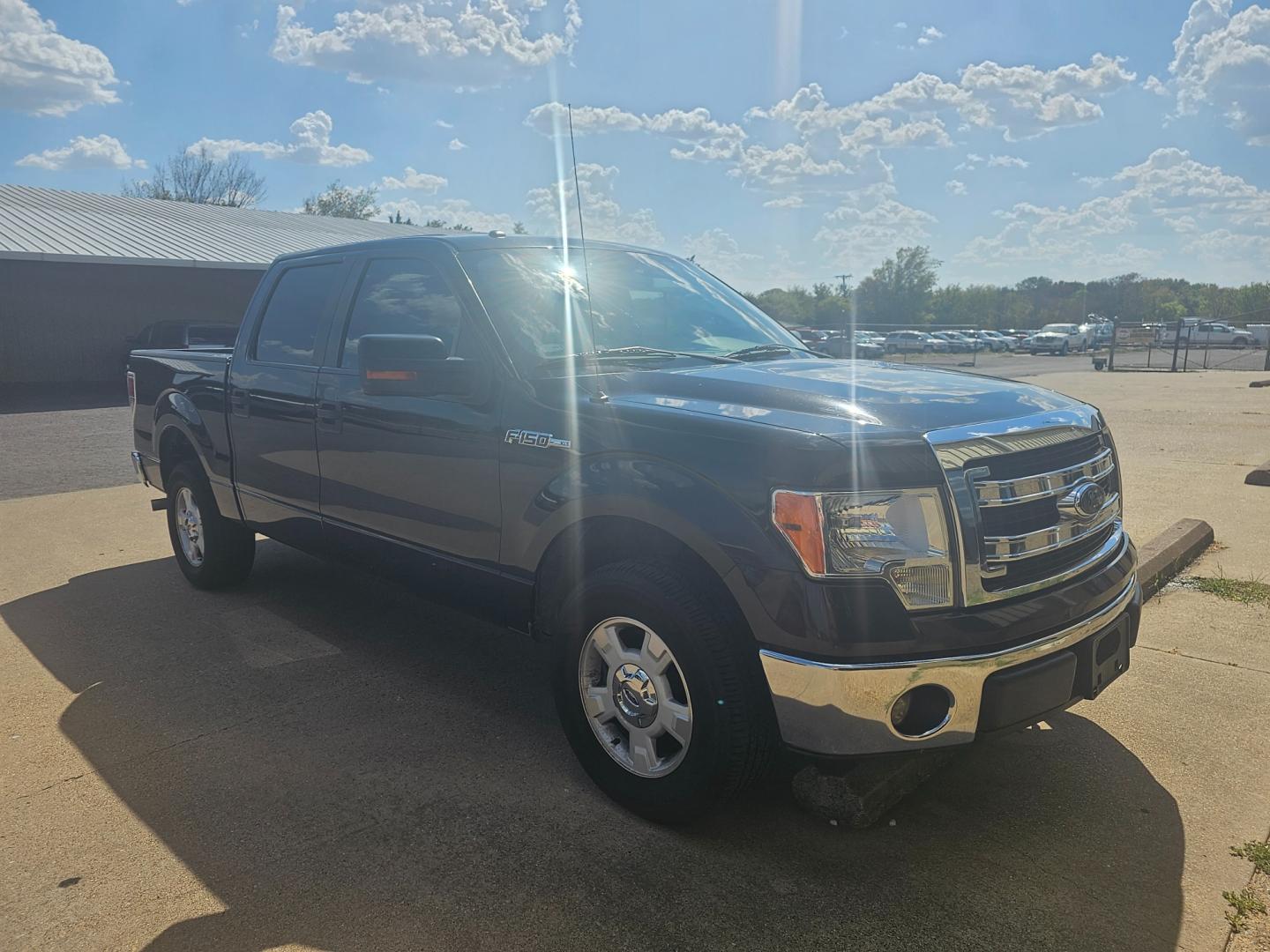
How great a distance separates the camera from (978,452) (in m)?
2.78

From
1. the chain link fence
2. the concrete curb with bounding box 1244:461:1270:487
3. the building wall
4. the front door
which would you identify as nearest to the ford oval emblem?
the front door

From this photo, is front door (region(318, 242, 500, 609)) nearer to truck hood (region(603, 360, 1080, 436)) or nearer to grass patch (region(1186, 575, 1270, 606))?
truck hood (region(603, 360, 1080, 436))

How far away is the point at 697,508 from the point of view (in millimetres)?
2857

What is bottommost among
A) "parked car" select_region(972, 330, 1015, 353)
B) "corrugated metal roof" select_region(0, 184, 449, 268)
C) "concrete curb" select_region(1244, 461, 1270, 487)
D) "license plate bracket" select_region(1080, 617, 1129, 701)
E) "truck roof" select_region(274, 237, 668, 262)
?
"parked car" select_region(972, 330, 1015, 353)

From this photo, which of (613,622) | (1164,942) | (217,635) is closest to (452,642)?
(217,635)

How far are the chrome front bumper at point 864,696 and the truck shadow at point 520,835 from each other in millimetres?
471

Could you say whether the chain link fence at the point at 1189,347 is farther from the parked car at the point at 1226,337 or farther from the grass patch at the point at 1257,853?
the grass patch at the point at 1257,853

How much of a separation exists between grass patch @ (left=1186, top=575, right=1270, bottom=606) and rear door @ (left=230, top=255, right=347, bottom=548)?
489 cm

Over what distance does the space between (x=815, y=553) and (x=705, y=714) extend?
23.9 inches

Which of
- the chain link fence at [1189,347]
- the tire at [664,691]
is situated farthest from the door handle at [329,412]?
the chain link fence at [1189,347]

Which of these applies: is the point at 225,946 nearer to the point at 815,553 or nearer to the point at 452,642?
the point at 815,553

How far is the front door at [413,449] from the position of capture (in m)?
3.68

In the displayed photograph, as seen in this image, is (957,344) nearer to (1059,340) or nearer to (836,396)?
(1059,340)

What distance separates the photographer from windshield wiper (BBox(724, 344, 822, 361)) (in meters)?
4.03
